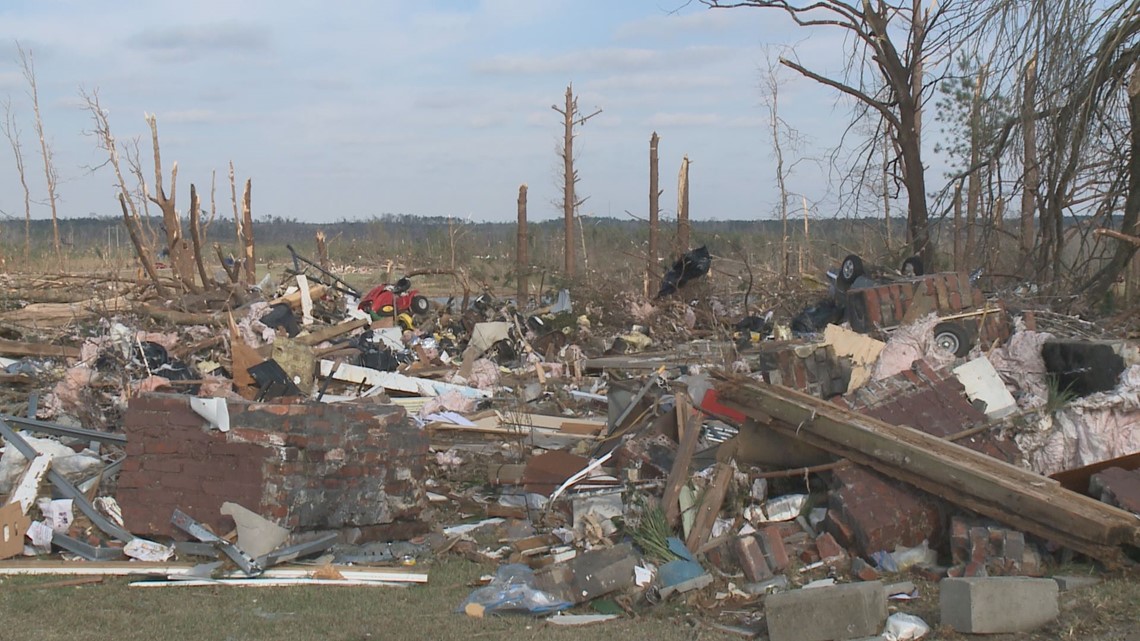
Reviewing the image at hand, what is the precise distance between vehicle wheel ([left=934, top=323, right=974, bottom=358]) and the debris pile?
0.02 metres

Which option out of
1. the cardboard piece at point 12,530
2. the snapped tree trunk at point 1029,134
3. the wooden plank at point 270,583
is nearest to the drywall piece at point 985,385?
the snapped tree trunk at point 1029,134

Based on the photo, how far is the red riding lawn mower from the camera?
15.6 metres

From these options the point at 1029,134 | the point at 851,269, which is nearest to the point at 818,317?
the point at 851,269

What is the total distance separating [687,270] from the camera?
16.2 metres

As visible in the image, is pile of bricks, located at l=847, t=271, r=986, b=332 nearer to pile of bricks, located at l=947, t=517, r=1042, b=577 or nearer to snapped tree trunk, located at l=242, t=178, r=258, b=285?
pile of bricks, located at l=947, t=517, r=1042, b=577

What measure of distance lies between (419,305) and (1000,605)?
12.4 meters

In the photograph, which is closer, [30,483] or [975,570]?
[975,570]

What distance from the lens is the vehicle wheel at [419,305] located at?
1622 centimetres

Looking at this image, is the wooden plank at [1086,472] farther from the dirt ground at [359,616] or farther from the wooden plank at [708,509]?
the wooden plank at [708,509]

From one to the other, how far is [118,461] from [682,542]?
4394 millimetres

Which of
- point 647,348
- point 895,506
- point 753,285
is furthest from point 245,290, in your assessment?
point 895,506

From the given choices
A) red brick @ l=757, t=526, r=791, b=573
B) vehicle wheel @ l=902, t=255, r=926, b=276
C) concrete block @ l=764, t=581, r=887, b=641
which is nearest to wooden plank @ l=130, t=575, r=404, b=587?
red brick @ l=757, t=526, r=791, b=573

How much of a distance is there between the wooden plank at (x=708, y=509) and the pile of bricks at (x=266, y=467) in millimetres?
1955

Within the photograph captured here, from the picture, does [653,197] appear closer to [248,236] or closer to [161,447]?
[248,236]
